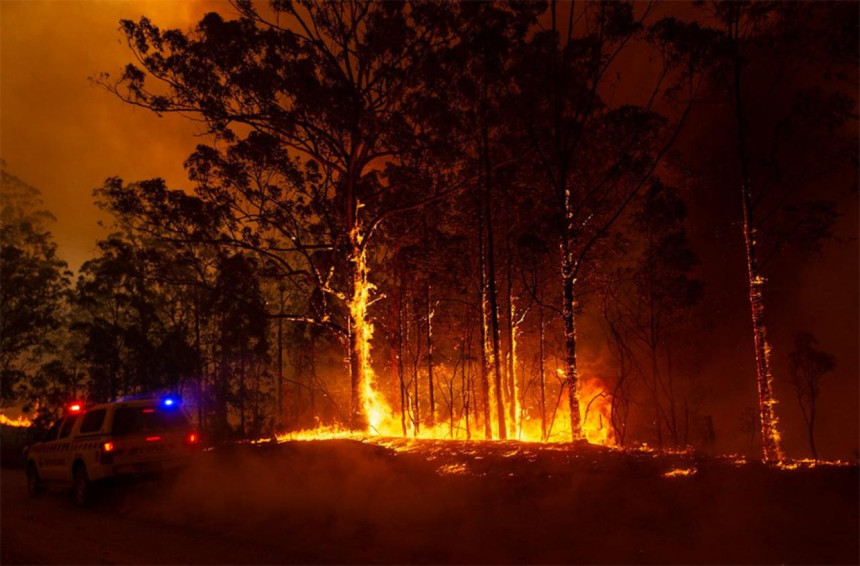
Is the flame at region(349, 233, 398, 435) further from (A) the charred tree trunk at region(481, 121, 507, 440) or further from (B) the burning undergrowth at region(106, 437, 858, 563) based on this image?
(B) the burning undergrowth at region(106, 437, 858, 563)

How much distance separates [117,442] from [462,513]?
6334 mm

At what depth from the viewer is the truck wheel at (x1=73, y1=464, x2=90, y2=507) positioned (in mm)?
11586

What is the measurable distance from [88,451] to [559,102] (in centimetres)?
1208

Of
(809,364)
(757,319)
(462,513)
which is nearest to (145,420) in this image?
(462,513)

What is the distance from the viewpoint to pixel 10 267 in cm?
3152

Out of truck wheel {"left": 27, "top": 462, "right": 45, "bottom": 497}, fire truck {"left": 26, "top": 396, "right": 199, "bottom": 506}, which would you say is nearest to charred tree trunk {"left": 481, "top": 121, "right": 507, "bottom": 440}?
fire truck {"left": 26, "top": 396, "right": 199, "bottom": 506}

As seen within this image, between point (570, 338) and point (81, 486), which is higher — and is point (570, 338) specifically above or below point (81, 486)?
above

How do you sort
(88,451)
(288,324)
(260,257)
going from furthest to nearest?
(288,324) → (260,257) → (88,451)

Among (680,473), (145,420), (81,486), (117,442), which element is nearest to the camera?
(680,473)

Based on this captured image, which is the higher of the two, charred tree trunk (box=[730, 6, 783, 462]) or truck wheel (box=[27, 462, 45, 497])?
charred tree trunk (box=[730, 6, 783, 462])

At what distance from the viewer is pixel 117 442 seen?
11281mm

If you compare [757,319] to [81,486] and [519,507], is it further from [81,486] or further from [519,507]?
[81,486]

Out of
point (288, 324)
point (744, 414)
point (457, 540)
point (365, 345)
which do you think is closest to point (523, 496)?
point (457, 540)

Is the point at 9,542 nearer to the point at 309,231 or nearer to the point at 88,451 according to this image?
the point at 88,451
